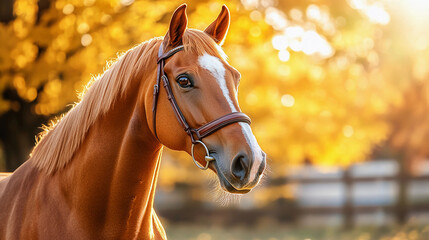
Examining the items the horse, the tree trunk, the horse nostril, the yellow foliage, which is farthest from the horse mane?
the tree trunk

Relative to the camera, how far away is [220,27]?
9.75ft

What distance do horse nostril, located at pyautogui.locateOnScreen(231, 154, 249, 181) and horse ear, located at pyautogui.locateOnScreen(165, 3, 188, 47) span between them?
76 centimetres

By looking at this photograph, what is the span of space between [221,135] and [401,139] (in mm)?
12437

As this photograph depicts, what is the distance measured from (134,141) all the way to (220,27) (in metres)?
0.87

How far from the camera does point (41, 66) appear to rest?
21.0ft

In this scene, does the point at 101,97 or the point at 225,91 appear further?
the point at 101,97

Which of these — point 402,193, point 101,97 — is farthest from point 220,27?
point 402,193

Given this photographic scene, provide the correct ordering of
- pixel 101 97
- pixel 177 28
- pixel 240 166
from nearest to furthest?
pixel 240 166 < pixel 177 28 < pixel 101 97

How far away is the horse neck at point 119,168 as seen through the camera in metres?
2.66

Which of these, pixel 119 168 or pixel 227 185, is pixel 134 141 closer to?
pixel 119 168

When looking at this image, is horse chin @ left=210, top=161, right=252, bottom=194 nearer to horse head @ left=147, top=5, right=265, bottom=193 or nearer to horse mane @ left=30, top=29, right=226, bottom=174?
horse head @ left=147, top=5, right=265, bottom=193

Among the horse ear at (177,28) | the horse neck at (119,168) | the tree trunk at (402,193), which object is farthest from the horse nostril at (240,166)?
the tree trunk at (402,193)

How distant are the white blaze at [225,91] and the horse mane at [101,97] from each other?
10 cm

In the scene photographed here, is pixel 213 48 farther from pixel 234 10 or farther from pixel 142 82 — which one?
pixel 234 10
